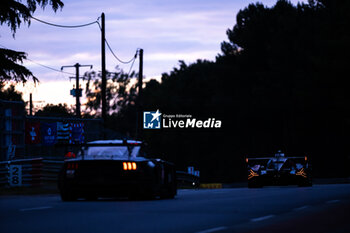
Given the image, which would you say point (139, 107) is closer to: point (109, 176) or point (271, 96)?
point (271, 96)

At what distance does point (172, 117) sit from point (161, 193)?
74.8m

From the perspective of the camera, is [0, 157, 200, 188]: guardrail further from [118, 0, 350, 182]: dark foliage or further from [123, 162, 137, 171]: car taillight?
[118, 0, 350, 182]: dark foliage

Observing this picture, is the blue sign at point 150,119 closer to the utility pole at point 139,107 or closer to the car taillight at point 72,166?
the utility pole at point 139,107

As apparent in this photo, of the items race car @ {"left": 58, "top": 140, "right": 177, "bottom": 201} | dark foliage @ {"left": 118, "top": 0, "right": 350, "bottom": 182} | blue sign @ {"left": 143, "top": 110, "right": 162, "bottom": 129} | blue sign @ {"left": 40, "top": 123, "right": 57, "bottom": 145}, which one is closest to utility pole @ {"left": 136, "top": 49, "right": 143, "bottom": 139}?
blue sign @ {"left": 143, "top": 110, "right": 162, "bottom": 129}

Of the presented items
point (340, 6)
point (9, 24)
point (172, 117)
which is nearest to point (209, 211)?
point (9, 24)

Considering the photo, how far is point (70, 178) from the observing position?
18.5 meters

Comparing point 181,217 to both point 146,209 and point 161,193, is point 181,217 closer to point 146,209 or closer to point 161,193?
point 146,209

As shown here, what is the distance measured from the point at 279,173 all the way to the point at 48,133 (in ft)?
36.9

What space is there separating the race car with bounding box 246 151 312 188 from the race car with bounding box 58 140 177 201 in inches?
830

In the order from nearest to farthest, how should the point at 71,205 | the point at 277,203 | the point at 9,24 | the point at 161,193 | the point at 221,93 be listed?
the point at 71,205 → the point at 277,203 → the point at 161,193 → the point at 9,24 → the point at 221,93

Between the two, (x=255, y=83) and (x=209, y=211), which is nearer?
(x=209, y=211)

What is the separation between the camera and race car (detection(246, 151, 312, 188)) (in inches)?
1575

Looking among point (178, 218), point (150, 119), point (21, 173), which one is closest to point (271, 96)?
point (150, 119)

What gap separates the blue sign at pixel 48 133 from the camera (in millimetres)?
41066
